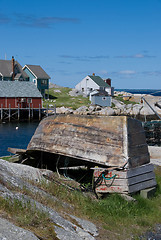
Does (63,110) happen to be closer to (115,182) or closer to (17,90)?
(17,90)

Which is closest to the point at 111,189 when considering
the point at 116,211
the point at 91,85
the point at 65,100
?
the point at 116,211

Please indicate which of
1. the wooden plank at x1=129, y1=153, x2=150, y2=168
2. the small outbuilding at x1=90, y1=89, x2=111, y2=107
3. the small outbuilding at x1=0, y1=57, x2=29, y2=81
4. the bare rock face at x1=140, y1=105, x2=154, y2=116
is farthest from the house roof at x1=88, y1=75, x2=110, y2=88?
the wooden plank at x1=129, y1=153, x2=150, y2=168

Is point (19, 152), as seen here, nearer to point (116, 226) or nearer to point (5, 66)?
point (116, 226)

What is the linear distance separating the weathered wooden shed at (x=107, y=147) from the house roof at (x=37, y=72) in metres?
67.1

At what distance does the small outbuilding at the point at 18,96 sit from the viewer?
62.3 m

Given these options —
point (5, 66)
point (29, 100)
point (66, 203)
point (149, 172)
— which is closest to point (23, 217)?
point (66, 203)

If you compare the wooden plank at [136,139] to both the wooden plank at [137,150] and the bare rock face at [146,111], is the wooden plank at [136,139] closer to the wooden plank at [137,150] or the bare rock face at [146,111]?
the wooden plank at [137,150]

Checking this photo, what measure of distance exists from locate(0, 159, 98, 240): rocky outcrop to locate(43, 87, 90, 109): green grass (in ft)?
190

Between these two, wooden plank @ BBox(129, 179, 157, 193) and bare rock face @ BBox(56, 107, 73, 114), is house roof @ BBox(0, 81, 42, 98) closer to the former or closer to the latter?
bare rock face @ BBox(56, 107, 73, 114)

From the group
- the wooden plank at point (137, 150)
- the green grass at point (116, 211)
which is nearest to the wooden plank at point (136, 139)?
the wooden plank at point (137, 150)

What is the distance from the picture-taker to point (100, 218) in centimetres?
841

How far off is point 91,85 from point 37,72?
49.6 ft

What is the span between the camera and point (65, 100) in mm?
76375

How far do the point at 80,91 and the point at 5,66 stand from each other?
70.0 ft
